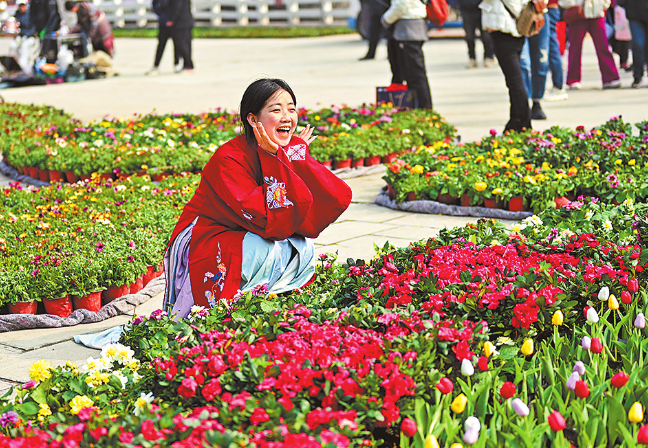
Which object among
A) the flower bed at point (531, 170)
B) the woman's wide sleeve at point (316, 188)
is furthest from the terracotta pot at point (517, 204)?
the woman's wide sleeve at point (316, 188)

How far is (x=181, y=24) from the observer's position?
16609 mm

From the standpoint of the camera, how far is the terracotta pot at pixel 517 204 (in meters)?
5.86

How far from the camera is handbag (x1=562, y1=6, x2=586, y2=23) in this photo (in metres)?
11.5

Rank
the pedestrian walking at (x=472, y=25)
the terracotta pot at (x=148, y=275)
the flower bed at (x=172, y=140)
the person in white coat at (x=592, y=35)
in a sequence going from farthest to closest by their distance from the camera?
the pedestrian walking at (x=472, y=25) → the person in white coat at (x=592, y=35) → the flower bed at (x=172, y=140) → the terracotta pot at (x=148, y=275)

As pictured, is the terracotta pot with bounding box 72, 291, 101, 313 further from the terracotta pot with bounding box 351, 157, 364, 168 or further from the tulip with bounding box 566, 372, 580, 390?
the terracotta pot with bounding box 351, 157, 364, 168

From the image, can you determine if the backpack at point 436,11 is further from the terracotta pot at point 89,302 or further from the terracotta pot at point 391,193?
the terracotta pot at point 89,302

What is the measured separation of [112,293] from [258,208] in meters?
1.36

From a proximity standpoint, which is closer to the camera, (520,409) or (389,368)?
(520,409)

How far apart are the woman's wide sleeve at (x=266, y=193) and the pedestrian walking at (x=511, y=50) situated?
16.6 feet

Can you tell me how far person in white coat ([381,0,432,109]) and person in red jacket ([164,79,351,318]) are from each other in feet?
19.7

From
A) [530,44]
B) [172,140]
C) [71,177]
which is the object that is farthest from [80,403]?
[530,44]

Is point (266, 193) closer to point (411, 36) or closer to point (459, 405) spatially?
point (459, 405)

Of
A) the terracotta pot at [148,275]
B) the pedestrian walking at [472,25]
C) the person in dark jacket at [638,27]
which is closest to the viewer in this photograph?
the terracotta pot at [148,275]

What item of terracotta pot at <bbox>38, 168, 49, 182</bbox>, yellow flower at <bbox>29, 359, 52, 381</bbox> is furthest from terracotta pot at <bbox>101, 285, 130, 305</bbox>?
terracotta pot at <bbox>38, 168, 49, 182</bbox>
